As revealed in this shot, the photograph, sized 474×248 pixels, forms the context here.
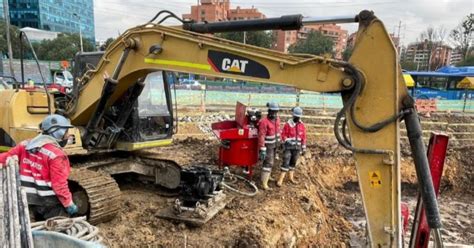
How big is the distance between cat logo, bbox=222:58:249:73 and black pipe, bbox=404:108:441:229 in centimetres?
176

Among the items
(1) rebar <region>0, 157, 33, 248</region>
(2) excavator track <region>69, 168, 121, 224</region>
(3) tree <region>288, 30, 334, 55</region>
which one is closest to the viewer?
(1) rebar <region>0, 157, 33, 248</region>

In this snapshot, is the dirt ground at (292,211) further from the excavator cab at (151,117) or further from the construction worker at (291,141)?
the excavator cab at (151,117)

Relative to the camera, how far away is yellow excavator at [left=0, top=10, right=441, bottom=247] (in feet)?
11.5

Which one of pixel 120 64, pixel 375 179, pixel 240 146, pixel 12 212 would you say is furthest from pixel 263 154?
pixel 12 212

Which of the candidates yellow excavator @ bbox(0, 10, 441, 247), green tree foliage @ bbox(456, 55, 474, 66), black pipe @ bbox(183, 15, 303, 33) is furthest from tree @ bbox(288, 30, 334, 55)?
black pipe @ bbox(183, 15, 303, 33)

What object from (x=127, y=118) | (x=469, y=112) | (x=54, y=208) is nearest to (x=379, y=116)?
(x=54, y=208)

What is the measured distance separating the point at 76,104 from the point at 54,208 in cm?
222

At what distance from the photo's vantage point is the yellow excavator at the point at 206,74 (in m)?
3.50

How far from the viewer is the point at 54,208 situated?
4320 millimetres

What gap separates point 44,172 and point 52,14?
76.2 meters

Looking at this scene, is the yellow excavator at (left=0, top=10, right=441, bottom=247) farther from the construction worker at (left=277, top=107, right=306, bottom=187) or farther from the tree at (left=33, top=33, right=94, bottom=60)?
the tree at (left=33, top=33, right=94, bottom=60)

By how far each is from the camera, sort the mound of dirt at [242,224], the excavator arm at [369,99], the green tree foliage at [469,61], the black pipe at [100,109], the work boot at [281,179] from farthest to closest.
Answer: the green tree foliage at [469,61]
the work boot at [281,179]
the black pipe at [100,109]
the mound of dirt at [242,224]
the excavator arm at [369,99]

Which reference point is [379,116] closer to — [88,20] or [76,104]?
[76,104]

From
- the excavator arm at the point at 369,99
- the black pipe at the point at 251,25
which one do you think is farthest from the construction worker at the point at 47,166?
the black pipe at the point at 251,25
